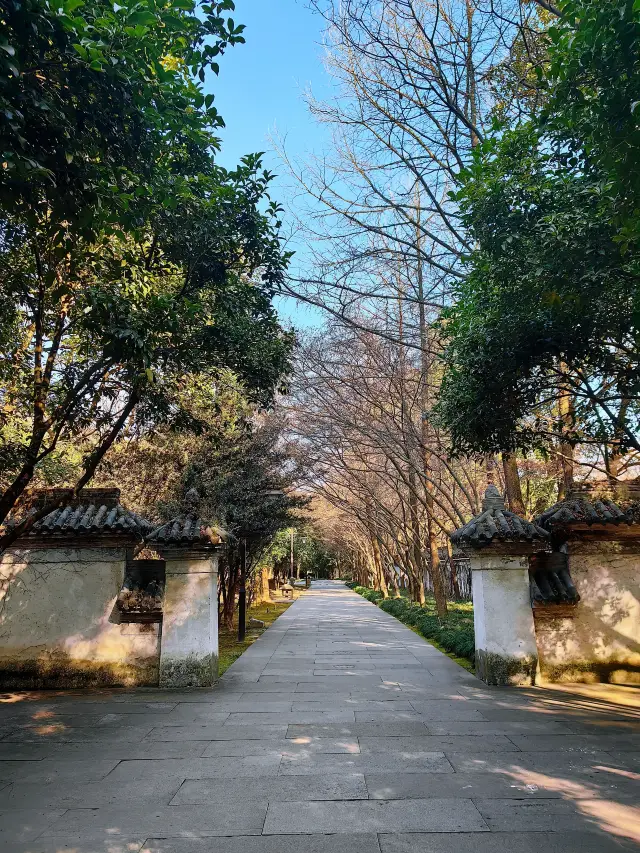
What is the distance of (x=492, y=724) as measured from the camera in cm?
642

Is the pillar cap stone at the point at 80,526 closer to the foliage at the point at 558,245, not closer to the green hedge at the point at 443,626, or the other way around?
the foliage at the point at 558,245

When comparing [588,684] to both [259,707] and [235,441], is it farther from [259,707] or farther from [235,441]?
[235,441]

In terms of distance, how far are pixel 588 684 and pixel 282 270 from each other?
21.8ft

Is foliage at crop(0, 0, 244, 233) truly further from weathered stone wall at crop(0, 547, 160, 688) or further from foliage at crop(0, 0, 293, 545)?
weathered stone wall at crop(0, 547, 160, 688)

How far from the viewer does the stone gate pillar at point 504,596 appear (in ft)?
27.1

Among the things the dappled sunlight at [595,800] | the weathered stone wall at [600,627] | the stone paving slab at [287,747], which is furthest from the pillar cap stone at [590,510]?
the stone paving slab at [287,747]

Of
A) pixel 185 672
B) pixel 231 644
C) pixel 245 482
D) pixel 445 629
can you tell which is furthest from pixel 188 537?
pixel 445 629

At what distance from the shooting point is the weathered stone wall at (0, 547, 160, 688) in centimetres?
862

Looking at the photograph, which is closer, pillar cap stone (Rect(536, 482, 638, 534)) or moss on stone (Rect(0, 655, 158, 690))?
pillar cap stone (Rect(536, 482, 638, 534))

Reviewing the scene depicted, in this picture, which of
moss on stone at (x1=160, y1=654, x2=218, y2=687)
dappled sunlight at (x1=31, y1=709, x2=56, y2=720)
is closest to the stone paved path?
dappled sunlight at (x1=31, y1=709, x2=56, y2=720)

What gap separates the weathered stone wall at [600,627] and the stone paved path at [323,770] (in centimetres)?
47

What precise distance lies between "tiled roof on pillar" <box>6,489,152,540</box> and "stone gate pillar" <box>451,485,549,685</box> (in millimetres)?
4714

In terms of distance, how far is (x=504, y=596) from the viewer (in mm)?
8344

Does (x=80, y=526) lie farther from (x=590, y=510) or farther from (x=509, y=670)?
(x=590, y=510)
